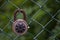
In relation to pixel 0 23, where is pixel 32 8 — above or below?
above

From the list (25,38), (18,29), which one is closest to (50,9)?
(25,38)

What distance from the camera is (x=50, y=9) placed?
2.64m

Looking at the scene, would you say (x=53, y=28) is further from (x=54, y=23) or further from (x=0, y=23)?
(x=0, y=23)

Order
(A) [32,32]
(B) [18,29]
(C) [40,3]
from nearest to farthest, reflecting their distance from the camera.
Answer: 1. (B) [18,29]
2. (C) [40,3]
3. (A) [32,32]

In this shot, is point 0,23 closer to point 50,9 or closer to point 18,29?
point 50,9

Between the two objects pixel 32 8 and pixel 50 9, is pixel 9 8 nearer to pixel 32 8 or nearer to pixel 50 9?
pixel 32 8

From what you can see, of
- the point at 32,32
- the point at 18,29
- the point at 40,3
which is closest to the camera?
the point at 18,29

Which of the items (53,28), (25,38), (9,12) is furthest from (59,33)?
(9,12)

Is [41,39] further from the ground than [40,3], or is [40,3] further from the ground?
[40,3]

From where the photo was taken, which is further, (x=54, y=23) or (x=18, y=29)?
(x=54, y=23)

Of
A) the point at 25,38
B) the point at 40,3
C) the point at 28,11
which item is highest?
the point at 40,3

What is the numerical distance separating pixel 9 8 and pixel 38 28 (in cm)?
34

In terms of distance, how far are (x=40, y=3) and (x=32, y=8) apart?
0.19 m

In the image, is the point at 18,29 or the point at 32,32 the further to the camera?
the point at 32,32
